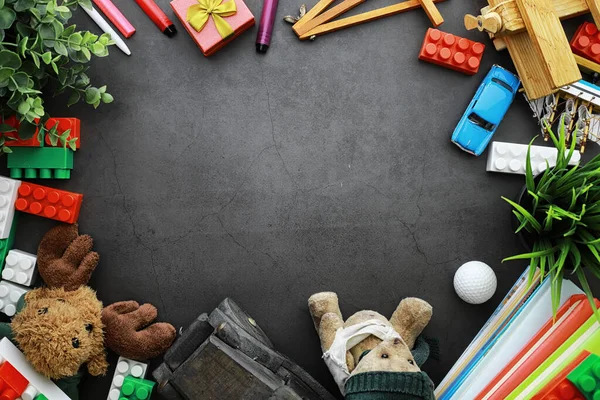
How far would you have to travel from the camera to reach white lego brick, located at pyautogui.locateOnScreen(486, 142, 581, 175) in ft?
5.34

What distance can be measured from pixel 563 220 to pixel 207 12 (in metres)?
1.14

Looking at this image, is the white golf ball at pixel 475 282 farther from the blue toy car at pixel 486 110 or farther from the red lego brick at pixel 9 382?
the red lego brick at pixel 9 382

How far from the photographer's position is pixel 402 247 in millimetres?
1685

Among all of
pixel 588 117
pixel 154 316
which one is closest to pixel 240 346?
pixel 154 316

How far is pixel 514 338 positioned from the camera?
1.41m

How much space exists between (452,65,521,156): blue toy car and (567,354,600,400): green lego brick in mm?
689

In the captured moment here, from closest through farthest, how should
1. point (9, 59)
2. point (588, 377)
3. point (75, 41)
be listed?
1. point (588, 377)
2. point (9, 59)
3. point (75, 41)

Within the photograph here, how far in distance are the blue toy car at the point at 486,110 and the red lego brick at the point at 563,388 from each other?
0.68 m

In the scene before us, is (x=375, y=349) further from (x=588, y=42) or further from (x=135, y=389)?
(x=588, y=42)

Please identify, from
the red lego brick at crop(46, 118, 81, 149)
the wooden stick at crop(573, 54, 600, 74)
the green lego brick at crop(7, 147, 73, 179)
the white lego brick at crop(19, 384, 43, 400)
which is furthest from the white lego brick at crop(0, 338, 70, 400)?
the wooden stick at crop(573, 54, 600, 74)

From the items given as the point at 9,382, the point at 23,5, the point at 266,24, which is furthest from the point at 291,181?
the point at 9,382

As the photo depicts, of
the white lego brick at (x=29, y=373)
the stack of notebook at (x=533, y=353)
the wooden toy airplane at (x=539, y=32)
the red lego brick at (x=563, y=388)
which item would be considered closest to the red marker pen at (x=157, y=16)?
the wooden toy airplane at (x=539, y=32)

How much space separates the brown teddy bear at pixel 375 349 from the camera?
1.31 metres

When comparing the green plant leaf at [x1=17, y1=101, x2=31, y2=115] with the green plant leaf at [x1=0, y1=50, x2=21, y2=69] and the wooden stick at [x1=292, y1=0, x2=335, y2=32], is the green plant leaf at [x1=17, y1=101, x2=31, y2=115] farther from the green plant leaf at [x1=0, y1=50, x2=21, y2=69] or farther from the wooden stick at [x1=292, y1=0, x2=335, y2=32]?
the wooden stick at [x1=292, y1=0, x2=335, y2=32]
